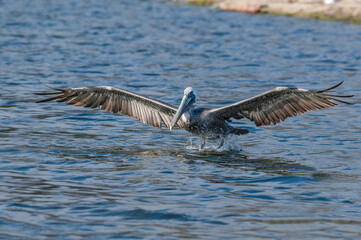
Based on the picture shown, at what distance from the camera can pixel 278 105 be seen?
35.3 ft

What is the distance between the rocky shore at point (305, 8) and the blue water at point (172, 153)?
5966mm

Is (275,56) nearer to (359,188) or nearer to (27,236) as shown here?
(359,188)

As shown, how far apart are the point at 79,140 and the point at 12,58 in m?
9.84

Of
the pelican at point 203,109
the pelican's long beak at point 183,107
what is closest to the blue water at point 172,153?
the pelican at point 203,109

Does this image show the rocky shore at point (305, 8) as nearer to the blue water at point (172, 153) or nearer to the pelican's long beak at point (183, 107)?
the blue water at point (172, 153)

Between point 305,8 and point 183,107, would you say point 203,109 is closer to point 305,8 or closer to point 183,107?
point 183,107

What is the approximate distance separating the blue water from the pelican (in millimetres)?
462

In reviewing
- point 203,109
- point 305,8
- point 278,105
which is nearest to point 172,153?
point 203,109

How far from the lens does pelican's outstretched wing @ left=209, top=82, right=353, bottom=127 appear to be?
1030 cm

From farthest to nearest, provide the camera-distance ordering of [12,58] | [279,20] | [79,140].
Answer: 1. [279,20]
2. [12,58]
3. [79,140]

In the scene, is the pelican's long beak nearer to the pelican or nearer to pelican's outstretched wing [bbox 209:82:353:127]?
the pelican

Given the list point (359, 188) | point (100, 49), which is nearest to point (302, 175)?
point (359, 188)

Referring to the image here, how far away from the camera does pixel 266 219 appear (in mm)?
7738

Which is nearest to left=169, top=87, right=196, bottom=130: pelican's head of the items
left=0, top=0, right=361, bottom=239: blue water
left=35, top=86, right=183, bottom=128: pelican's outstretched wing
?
left=35, top=86, right=183, bottom=128: pelican's outstretched wing
